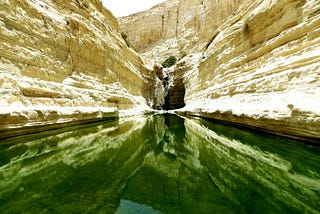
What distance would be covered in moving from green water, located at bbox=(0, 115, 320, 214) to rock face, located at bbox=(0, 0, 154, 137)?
1828 millimetres

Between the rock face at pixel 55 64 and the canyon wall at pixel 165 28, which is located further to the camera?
the canyon wall at pixel 165 28

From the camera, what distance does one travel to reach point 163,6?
41.9m

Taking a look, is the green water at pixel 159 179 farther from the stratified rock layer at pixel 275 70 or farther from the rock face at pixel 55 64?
the rock face at pixel 55 64

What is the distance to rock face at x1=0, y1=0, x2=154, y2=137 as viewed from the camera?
19.8ft

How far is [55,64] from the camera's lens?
8797 mm

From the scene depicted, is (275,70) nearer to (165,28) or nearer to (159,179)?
(159,179)

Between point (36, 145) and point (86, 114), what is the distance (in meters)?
4.54

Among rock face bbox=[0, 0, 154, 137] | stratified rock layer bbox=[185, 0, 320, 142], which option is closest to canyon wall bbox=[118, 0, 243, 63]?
rock face bbox=[0, 0, 154, 137]

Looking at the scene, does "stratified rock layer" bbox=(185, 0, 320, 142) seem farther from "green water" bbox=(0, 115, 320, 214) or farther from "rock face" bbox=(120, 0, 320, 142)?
"green water" bbox=(0, 115, 320, 214)

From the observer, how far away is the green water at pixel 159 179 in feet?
6.71

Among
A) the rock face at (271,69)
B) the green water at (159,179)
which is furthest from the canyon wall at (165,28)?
the green water at (159,179)

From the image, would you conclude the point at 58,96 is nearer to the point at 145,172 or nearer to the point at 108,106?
the point at 108,106

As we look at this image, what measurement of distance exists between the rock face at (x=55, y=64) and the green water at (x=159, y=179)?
72.0 inches

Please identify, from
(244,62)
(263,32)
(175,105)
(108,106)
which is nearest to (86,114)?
(108,106)
